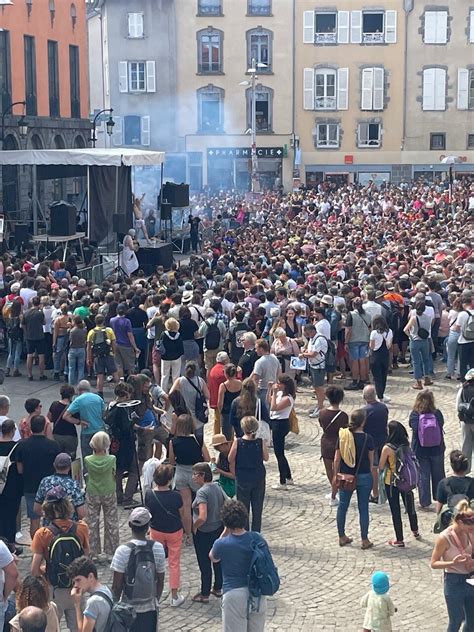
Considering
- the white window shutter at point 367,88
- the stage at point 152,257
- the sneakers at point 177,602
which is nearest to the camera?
the sneakers at point 177,602

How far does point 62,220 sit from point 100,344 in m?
10.7

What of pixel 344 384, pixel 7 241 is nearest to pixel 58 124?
pixel 7 241

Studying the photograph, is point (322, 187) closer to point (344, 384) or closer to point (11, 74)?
point (11, 74)

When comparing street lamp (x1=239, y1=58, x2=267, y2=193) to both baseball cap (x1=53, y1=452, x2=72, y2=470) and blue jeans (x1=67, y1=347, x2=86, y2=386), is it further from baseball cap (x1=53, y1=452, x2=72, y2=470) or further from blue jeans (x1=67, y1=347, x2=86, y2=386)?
baseball cap (x1=53, y1=452, x2=72, y2=470)

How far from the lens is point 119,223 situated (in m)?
26.2

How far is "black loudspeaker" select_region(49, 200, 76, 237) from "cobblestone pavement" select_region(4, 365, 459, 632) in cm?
1350

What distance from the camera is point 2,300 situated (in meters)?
18.0

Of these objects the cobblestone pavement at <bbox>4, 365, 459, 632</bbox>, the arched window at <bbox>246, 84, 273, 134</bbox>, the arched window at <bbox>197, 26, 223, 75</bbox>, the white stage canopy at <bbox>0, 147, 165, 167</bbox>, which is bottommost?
the cobblestone pavement at <bbox>4, 365, 459, 632</bbox>

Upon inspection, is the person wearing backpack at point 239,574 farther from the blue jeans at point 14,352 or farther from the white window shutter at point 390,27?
the white window shutter at point 390,27

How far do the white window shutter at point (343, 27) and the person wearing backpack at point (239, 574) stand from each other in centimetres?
4838

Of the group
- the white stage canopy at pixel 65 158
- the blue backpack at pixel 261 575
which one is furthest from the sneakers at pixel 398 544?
the white stage canopy at pixel 65 158

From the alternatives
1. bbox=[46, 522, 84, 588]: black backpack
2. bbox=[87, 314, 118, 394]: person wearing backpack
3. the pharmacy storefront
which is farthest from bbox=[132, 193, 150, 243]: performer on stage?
the pharmacy storefront

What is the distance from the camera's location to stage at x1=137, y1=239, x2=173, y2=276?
1072 inches

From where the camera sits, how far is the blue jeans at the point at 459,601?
775cm
